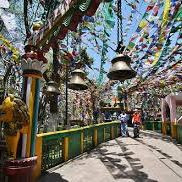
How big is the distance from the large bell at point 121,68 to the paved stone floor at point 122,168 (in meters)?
3.20

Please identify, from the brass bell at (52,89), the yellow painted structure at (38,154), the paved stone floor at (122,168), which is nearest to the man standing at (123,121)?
the paved stone floor at (122,168)

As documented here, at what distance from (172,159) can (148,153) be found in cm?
151

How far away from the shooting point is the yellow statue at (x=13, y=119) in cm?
616

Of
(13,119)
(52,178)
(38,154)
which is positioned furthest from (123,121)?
(13,119)

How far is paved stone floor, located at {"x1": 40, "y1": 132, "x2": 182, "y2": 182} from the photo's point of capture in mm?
8461

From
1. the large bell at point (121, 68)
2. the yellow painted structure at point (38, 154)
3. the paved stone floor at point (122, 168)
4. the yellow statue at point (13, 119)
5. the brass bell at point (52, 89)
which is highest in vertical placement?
the brass bell at point (52, 89)

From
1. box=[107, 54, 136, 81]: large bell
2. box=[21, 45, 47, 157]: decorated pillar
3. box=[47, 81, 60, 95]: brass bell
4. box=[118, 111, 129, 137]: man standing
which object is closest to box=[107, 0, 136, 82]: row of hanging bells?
box=[107, 54, 136, 81]: large bell

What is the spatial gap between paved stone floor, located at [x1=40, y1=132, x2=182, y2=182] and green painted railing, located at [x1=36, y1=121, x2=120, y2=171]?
351 millimetres

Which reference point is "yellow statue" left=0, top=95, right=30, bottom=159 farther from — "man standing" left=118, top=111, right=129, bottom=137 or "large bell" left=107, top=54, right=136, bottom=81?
"man standing" left=118, top=111, right=129, bottom=137

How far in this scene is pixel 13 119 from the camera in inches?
243

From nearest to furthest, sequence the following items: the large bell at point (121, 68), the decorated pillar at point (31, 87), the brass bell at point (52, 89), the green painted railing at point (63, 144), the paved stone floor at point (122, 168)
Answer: the large bell at point (121, 68) → the decorated pillar at point (31, 87) → the paved stone floor at point (122, 168) → the green painted railing at point (63, 144) → the brass bell at point (52, 89)

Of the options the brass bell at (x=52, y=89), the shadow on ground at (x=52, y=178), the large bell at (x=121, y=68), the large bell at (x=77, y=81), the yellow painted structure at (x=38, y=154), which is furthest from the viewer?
the brass bell at (x=52, y=89)

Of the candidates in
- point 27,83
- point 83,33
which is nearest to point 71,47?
point 83,33

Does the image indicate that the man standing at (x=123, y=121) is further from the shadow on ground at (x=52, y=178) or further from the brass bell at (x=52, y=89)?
the shadow on ground at (x=52, y=178)
